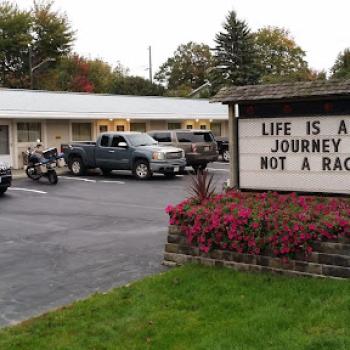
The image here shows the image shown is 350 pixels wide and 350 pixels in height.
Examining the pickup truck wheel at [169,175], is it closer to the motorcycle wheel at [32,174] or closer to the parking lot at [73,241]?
the parking lot at [73,241]

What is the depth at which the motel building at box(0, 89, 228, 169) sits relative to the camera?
26391mm

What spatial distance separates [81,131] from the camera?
29875 millimetres

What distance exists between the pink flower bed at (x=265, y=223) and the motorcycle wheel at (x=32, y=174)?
14314 millimetres

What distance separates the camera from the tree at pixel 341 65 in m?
64.7

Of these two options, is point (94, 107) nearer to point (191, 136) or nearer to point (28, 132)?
point (28, 132)

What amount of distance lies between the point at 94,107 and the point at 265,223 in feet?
77.5

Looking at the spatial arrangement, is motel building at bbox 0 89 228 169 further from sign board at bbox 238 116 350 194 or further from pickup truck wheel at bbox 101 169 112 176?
sign board at bbox 238 116 350 194

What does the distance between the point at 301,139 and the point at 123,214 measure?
6311 millimetres

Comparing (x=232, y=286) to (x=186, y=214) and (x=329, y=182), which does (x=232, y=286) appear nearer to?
(x=186, y=214)

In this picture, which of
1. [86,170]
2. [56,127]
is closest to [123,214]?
[86,170]

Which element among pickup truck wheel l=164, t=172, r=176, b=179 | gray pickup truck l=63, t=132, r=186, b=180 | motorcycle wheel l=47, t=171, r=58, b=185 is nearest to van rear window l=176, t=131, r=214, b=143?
gray pickup truck l=63, t=132, r=186, b=180

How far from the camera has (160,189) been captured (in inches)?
752

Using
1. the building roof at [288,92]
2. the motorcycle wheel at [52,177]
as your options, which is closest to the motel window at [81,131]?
the motorcycle wheel at [52,177]

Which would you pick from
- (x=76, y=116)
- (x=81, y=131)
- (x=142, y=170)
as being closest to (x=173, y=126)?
(x=81, y=131)
